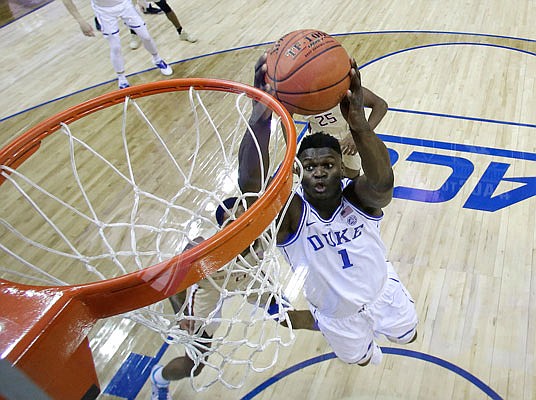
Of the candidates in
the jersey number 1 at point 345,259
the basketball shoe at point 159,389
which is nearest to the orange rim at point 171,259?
the jersey number 1 at point 345,259

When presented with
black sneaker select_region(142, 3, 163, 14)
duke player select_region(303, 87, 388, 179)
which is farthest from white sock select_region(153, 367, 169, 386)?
black sneaker select_region(142, 3, 163, 14)

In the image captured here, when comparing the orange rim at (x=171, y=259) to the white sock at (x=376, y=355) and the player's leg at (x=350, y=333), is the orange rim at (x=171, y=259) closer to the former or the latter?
the player's leg at (x=350, y=333)

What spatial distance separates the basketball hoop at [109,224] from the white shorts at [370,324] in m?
0.36

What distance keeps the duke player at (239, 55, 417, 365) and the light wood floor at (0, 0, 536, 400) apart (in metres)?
0.49

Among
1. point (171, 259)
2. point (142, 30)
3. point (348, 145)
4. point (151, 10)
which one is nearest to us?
point (171, 259)

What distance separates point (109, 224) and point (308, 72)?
49.6 inches

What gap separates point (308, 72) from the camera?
1.95m

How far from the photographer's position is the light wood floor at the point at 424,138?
8.24ft

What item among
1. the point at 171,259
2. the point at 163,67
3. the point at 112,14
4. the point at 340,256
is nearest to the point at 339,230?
the point at 340,256

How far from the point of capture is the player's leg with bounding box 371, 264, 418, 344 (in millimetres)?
2133

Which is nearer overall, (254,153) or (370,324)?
(254,153)

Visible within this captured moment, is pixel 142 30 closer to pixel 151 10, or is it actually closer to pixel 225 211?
pixel 151 10

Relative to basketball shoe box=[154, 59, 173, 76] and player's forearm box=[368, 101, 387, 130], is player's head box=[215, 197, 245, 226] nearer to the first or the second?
player's forearm box=[368, 101, 387, 130]

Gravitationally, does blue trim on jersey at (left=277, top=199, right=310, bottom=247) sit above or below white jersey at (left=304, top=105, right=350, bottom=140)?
above
